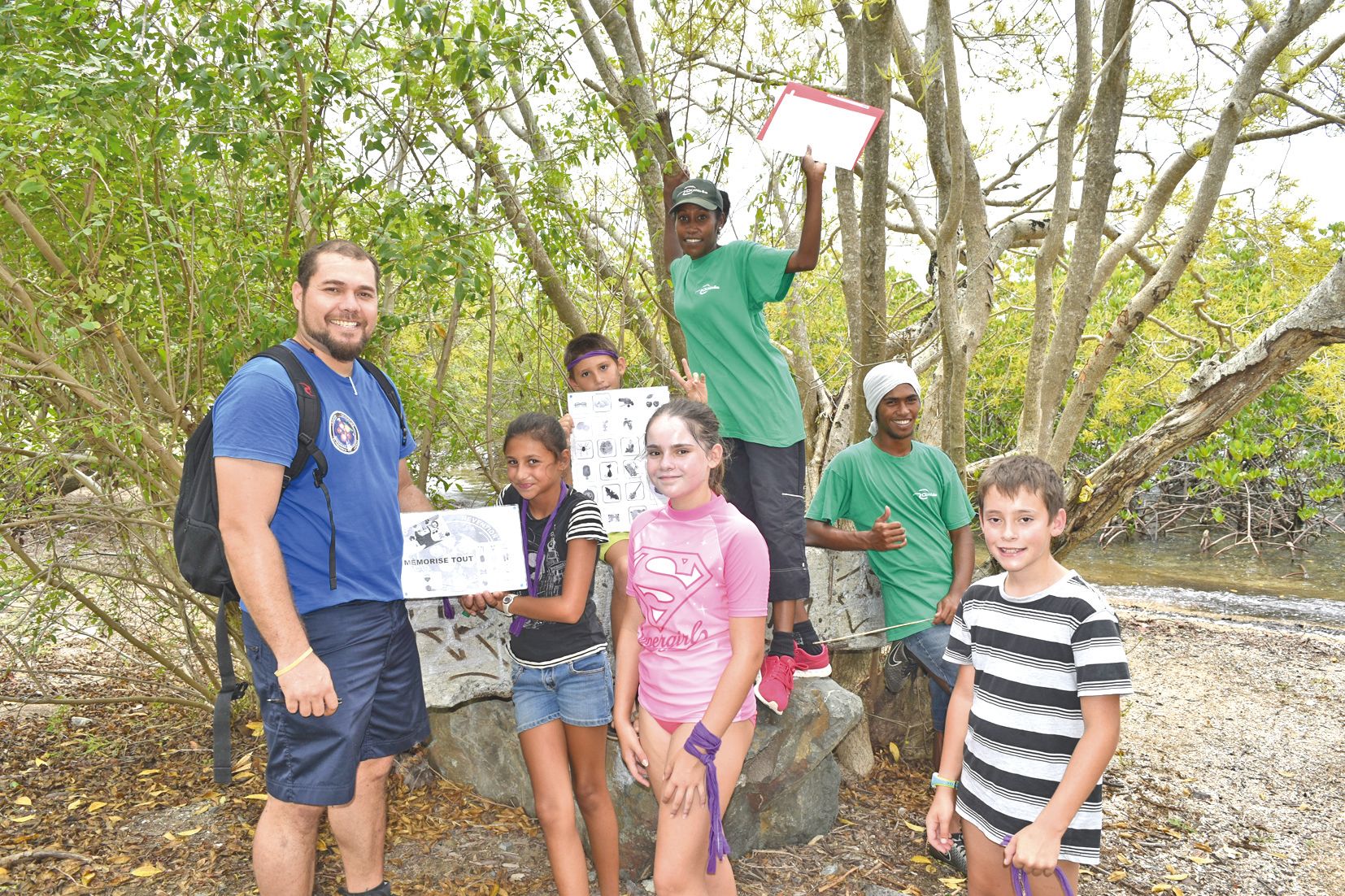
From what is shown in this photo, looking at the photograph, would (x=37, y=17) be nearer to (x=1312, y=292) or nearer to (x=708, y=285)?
(x=708, y=285)

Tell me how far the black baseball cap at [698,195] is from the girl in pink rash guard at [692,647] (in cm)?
108

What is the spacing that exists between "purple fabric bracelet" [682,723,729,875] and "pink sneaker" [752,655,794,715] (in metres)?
0.93

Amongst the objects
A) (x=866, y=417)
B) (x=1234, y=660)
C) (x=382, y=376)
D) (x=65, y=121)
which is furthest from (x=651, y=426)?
Answer: (x=1234, y=660)

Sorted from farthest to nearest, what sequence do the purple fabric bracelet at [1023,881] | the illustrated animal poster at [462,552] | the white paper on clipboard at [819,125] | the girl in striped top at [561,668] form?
the white paper on clipboard at [819,125] < the illustrated animal poster at [462,552] < the girl in striped top at [561,668] < the purple fabric bracelet at [1023,881]

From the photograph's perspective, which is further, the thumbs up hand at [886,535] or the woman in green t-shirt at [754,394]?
the thumbs up hand at [886,535]

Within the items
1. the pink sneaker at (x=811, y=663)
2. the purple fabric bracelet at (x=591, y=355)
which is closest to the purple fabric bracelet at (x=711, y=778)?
the pink sneaker at (x=811, y=663)

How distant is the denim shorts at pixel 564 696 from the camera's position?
274cm

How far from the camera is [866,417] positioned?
5160 millimetres

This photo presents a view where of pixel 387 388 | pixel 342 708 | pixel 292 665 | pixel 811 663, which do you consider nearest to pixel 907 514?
pixel 811 663

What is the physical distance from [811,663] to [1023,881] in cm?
139

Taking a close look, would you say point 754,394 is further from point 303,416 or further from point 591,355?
point 303,416

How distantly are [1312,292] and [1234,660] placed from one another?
4.43 meters

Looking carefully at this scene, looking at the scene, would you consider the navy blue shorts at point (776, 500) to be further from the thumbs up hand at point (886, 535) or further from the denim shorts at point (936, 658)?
the denim shorts at point (936, 658)

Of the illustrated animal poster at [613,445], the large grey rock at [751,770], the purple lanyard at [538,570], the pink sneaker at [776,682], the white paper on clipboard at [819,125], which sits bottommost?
the large grey rock at [751,770]
